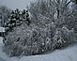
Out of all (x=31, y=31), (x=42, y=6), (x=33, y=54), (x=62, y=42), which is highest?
(x=42, y=6)

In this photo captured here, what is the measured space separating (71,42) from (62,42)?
0.84 metres

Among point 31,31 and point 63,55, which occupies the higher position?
point 31,31

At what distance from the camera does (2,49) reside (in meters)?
15.0

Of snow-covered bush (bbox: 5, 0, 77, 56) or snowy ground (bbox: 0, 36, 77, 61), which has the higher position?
snow-covered bush (bbox: 5, 0, 77, 56)

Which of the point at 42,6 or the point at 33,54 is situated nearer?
the point at 33,54

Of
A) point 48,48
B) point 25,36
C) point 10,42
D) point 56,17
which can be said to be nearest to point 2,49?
point 10,42

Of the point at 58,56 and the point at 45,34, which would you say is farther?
the point at 45,34

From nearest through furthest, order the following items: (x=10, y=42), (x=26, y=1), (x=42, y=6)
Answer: (x=10, y=42)
(x=42, y=6)
(x=26, y=1)

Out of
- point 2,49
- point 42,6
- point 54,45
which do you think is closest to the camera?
point 54,45

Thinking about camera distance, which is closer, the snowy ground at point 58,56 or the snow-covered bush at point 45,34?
the snowy ground at point 58,56

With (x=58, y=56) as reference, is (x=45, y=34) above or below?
above

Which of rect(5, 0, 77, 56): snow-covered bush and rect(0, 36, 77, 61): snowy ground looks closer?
rect(0, 36, 77, 61): snowy ground

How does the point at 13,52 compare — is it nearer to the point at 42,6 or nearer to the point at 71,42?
the point at 71,42

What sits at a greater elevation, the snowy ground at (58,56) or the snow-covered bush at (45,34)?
the snow-covered bush at (45,34)
